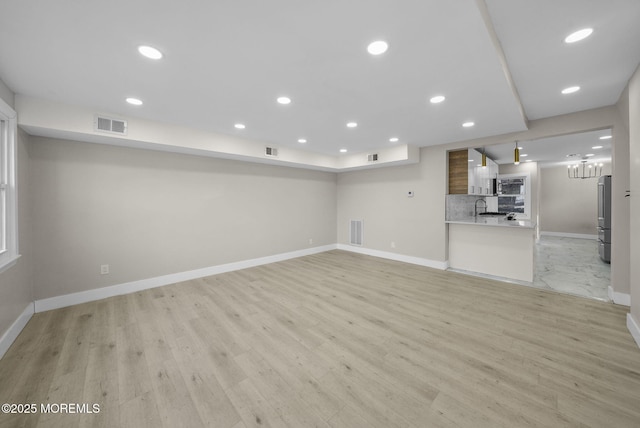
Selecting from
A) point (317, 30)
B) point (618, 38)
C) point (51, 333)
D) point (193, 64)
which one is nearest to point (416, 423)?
point (317, 30)

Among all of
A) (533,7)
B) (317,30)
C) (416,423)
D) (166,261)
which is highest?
(533,7)

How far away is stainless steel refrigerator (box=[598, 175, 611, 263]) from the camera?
5.07m

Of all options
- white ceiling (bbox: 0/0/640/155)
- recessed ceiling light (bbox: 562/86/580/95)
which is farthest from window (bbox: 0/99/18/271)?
recessed ceiling light (bbox: 562/86/580/95)

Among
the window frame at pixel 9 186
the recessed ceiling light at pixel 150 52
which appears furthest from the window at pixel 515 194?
the window frame at pixel 9 186

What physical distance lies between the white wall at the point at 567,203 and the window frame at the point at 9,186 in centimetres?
1301

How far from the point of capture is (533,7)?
164cm

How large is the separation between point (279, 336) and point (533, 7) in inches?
133

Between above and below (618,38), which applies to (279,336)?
below

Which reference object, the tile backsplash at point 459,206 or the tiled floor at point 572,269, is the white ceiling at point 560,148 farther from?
the tiled floor at point 572,269

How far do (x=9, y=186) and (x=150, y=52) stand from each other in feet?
7.29

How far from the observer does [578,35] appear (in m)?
1.91

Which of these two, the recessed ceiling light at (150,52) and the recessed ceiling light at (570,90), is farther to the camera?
the recessed ceiling light at (570,90)

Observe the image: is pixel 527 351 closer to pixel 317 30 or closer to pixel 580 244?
pixel 317 30

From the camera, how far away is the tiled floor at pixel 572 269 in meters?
3.80
